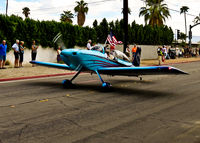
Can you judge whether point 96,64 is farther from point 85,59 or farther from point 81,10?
point 81,10

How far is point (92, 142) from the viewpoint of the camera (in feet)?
13.4

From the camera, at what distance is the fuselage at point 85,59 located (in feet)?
28.8

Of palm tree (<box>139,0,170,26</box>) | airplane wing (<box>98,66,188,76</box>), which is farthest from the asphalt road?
palm tree (<box>139,0,170,26</box>)

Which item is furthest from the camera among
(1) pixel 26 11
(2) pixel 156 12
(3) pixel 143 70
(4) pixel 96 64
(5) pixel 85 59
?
(1) pixel 26 11

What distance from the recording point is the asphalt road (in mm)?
4336

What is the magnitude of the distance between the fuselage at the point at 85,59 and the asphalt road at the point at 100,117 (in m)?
1.12

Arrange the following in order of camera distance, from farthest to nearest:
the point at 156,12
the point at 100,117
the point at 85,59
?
the point at 156,12 → the point at 85,59 → the point at 100,117

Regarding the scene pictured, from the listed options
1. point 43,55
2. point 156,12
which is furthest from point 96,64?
point 156,12

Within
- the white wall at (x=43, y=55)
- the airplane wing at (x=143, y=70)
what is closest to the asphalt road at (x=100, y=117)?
the airplane wing at (x=143, y=70)

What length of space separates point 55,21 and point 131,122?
843 inches

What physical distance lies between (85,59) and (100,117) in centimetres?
376

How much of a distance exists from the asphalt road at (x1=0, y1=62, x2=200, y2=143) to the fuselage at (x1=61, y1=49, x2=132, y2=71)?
1.12 metres

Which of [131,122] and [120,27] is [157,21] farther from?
[131,122]

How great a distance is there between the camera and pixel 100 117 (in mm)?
5609
